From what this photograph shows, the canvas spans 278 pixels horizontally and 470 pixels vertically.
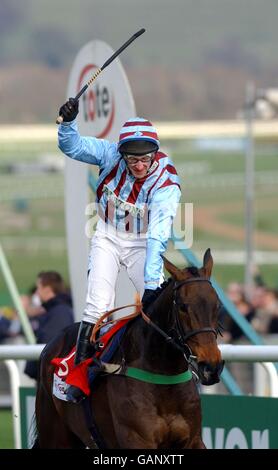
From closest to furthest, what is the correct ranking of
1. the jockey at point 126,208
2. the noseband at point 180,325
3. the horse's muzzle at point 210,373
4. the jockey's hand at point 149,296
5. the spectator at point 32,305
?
the horse's muzzle at point 210,373
the noseband at point 180,325
the jockey's hand at point 149,296
the jockey at point 126,208
the spectator at point 32,305

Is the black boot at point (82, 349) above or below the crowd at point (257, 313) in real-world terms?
above

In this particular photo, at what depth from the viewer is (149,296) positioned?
555 cm

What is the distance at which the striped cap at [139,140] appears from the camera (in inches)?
223

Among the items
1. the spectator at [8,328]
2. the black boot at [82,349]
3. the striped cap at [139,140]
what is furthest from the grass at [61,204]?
the striped cap at [139,140]

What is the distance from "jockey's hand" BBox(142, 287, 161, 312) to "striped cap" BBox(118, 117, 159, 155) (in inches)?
25.0

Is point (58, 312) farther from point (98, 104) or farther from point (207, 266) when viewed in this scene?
point (207, 266)

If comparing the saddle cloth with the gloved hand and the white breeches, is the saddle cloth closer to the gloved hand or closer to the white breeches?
the white breeches

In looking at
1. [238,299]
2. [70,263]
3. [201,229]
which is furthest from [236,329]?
[201,229]

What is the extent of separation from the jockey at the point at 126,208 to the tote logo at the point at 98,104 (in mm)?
1773

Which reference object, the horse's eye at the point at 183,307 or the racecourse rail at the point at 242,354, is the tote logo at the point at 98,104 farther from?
the horse's eye at the point at 183,307

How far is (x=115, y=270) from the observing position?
5977mm

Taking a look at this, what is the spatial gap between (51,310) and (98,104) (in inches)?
56.5

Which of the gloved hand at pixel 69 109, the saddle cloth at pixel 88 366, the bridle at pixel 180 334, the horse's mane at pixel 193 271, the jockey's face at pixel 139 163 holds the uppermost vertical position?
the gloved hand at pixel 69 109

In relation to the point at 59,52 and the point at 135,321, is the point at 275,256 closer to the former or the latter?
the point at 135,321
